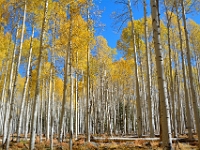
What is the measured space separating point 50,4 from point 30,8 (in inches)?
35.9

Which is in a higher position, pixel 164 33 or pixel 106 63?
pixel 164 33

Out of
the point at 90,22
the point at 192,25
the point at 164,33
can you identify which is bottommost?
the point at 90,22

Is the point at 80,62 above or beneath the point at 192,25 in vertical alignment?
beneath

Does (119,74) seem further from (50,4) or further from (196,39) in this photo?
(50,4)

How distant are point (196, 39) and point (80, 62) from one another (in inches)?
403

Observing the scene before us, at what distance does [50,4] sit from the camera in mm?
9648

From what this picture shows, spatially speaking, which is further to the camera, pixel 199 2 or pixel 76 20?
pixel 199 2

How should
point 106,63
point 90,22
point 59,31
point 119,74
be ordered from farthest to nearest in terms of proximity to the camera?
1. point 119,74
2. point 106,63
3. point 90,22
4. point 59,31

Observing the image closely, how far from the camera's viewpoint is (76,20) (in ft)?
29.2

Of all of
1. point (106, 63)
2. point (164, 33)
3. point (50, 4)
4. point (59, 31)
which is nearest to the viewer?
point (59, 31)

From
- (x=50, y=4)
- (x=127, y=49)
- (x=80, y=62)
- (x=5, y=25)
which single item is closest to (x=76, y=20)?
(x=50, y=4)

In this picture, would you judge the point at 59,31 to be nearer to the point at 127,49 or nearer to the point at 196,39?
the point at 127,49

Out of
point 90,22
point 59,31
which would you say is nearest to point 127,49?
point 90,22

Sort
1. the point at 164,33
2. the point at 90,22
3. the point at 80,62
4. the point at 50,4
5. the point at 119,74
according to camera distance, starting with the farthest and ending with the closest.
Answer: the point at 119,74 < the point at 164,33 < the point at 80,62 < the point at 50,4 < the point at 90,22
